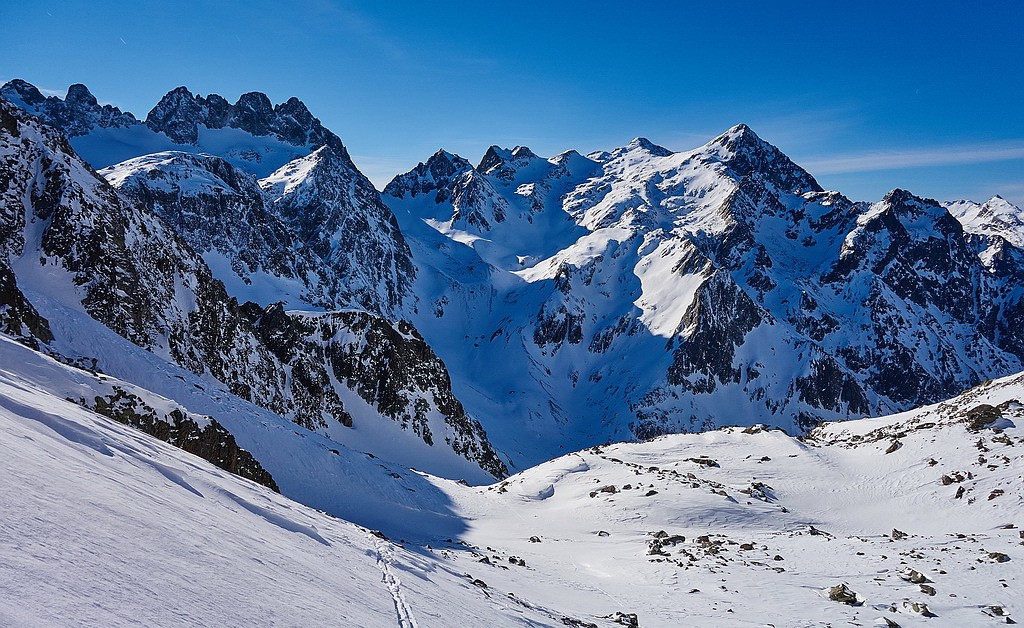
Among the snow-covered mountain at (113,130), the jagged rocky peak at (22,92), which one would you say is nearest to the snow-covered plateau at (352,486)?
the snow-covered mountain at (113,130)

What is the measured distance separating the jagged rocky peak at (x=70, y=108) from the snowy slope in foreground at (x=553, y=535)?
7953 inches

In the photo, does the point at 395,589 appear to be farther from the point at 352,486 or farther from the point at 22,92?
the point at 22,92

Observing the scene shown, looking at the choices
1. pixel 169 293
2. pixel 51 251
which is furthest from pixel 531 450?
pixel 51 251

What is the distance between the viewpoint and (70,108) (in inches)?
7121

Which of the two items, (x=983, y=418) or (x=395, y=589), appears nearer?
(x=395, y=589)

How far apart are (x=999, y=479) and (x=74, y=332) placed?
48.3 meters

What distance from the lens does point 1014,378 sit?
42.7m

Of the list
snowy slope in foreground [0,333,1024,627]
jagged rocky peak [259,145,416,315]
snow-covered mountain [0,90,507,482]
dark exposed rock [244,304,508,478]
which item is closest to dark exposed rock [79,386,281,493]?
snowy slope in foreground [0,333,1024,627]

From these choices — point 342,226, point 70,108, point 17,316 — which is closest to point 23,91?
point 70,108

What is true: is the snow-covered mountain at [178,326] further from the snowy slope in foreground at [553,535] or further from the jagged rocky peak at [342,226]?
the jagged rocky peak at [342,226]

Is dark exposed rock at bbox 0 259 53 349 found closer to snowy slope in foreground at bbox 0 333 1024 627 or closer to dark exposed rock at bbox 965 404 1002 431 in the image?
snowy slope in foreground at bbox 0 333 1024 627

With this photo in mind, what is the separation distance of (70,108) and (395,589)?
23326 centimetres

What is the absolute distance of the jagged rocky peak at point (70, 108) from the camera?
174 metres

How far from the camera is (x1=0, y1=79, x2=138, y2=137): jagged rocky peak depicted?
174375mm
